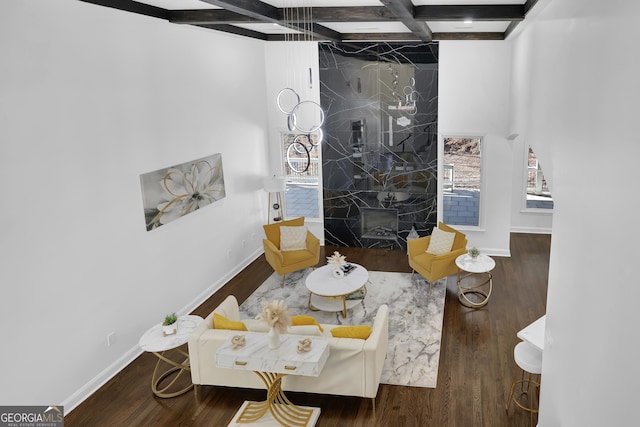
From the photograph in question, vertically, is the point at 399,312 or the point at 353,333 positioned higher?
the point at 353,333

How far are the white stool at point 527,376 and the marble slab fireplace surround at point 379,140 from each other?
14.9ft

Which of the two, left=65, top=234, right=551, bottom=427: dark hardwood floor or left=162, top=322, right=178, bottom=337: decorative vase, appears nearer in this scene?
left=65, top=234, right=551, bottom=427: dark hardwood floor

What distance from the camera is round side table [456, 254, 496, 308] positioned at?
766 cm

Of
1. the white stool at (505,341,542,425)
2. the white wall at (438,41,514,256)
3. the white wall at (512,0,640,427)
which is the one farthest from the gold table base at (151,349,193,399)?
the white wall at (438,41,514,256)

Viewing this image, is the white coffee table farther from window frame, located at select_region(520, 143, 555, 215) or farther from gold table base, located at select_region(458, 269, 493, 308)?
window frame, located at select_region(520, 143, 555, 215)

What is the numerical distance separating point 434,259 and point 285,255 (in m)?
2.40

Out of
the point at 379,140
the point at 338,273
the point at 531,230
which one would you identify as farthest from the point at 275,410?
the point at 531,230

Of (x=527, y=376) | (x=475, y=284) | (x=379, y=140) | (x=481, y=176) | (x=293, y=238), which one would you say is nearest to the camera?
(x=527, y=376)

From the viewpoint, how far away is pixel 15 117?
478 centimetres

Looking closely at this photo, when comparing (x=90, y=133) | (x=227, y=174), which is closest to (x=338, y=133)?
(x=227, y=174)

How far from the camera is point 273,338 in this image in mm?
5066

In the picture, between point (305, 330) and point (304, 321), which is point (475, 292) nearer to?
point (304, 321)

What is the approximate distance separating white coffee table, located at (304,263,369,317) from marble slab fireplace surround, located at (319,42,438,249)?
240 cm

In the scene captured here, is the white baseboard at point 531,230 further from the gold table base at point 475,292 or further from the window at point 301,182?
the window at point 301,182
